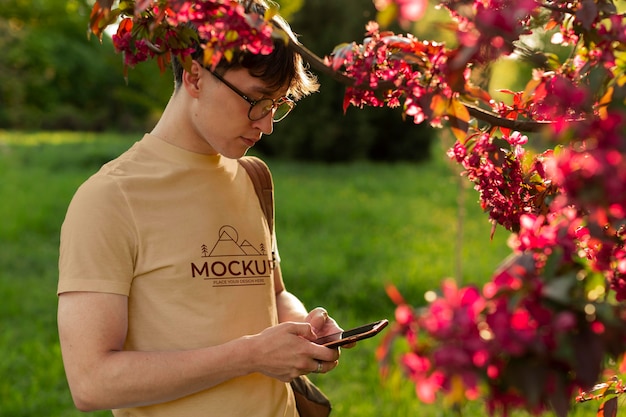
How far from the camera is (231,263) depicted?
6.33 ft

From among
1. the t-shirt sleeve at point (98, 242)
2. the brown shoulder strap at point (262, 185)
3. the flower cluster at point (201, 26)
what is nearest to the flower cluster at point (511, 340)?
the flower cluster at point (201, 26)

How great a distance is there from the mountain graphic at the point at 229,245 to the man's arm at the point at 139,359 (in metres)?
0.25

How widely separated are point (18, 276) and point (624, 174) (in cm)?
711

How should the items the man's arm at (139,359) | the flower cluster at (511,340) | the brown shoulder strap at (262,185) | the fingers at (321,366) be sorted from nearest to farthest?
the flower cluster at (511,340) → the man's arm at (139,359) → the fingers at (321,366) → the brown shoulder strap at (262,185)

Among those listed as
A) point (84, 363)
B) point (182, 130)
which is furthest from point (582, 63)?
point (84, 363)

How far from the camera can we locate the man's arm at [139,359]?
→ 1693 mm

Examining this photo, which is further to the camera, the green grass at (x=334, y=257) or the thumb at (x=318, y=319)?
the green grass at (x=334, y=257)

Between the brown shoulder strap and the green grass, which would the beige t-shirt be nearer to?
the brown shoulder strap

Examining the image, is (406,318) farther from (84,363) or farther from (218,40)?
(84,363)

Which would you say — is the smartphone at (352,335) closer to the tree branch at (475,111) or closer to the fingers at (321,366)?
the fingers at (321,366)

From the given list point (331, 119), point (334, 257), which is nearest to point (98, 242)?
point (334, 257)

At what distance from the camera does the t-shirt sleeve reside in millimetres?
1701

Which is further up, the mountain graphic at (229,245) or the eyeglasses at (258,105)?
the eyeglasses at (258,105)

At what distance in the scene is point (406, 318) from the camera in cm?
98
